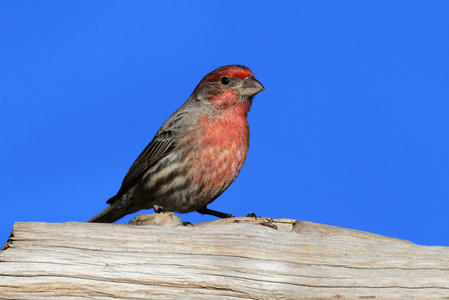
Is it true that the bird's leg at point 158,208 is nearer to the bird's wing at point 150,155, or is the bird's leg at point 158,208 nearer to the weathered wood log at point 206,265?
the bird's wing at point 150,155

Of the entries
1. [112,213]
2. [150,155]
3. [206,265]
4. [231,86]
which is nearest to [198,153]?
[150,155]

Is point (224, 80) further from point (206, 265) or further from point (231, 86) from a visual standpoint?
point (206, 265)

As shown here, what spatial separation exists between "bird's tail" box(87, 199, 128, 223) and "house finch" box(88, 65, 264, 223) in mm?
13

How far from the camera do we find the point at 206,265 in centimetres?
458

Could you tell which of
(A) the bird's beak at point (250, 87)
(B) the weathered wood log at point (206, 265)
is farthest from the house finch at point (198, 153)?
(B) the weathered wood log at point (206, 265)

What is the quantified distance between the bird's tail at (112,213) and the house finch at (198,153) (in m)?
0.01

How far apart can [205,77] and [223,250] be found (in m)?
3.21

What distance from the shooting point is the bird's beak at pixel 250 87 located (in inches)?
272

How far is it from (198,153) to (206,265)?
2.28 metres

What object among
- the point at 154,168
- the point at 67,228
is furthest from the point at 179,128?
the point at 67,228

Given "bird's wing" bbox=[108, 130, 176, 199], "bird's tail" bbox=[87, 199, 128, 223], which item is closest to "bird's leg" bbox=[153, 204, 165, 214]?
"bird's wing" bbox=[108, 130, 176, 199]

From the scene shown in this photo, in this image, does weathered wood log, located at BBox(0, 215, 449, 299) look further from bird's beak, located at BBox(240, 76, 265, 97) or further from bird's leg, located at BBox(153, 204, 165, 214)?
bird's beak, located at BBox(240, 76, 265, 97)

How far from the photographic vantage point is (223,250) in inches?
184

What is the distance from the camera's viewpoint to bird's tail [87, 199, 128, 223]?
739 cm
